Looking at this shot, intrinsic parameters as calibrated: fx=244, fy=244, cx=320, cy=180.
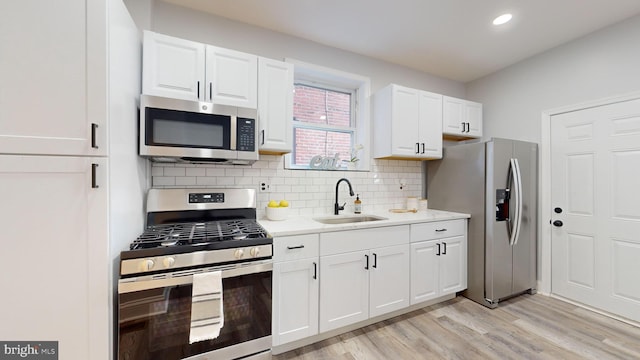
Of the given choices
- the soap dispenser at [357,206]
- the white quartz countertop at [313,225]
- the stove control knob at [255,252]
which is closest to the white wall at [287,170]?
the soap dispenser at [357,206]

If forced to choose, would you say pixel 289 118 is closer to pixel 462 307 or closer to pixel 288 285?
pixel 288 285

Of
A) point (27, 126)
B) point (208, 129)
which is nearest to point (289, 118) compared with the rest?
point (208, 129)

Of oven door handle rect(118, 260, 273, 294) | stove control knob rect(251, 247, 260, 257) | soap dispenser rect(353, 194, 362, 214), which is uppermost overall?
soap dispenser rect(353, 194, 362, 214)

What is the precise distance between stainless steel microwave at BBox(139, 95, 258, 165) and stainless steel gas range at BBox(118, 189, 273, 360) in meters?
0.54

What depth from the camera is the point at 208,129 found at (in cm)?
176

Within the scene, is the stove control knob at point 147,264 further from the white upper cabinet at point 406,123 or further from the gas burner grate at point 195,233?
the white upper cabinet at point 406,123

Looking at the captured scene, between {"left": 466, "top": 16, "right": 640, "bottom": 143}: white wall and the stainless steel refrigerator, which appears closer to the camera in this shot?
{"left": 466, "top": 16, "right": 640, "bottom": 143}: white wall

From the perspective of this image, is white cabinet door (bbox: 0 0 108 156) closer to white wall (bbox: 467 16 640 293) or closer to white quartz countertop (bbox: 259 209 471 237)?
white quartz countertop (bbox: 259 209 471 237)

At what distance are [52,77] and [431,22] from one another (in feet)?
8.87

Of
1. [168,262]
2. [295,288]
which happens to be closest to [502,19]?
[295,288]

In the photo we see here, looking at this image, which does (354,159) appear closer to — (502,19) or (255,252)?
(255,252)

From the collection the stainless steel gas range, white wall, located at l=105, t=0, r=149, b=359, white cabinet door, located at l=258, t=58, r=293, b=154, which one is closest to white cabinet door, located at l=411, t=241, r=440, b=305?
the stainless steel gas range

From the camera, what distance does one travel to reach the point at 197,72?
1.83m

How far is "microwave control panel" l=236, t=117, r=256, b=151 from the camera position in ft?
6.01
